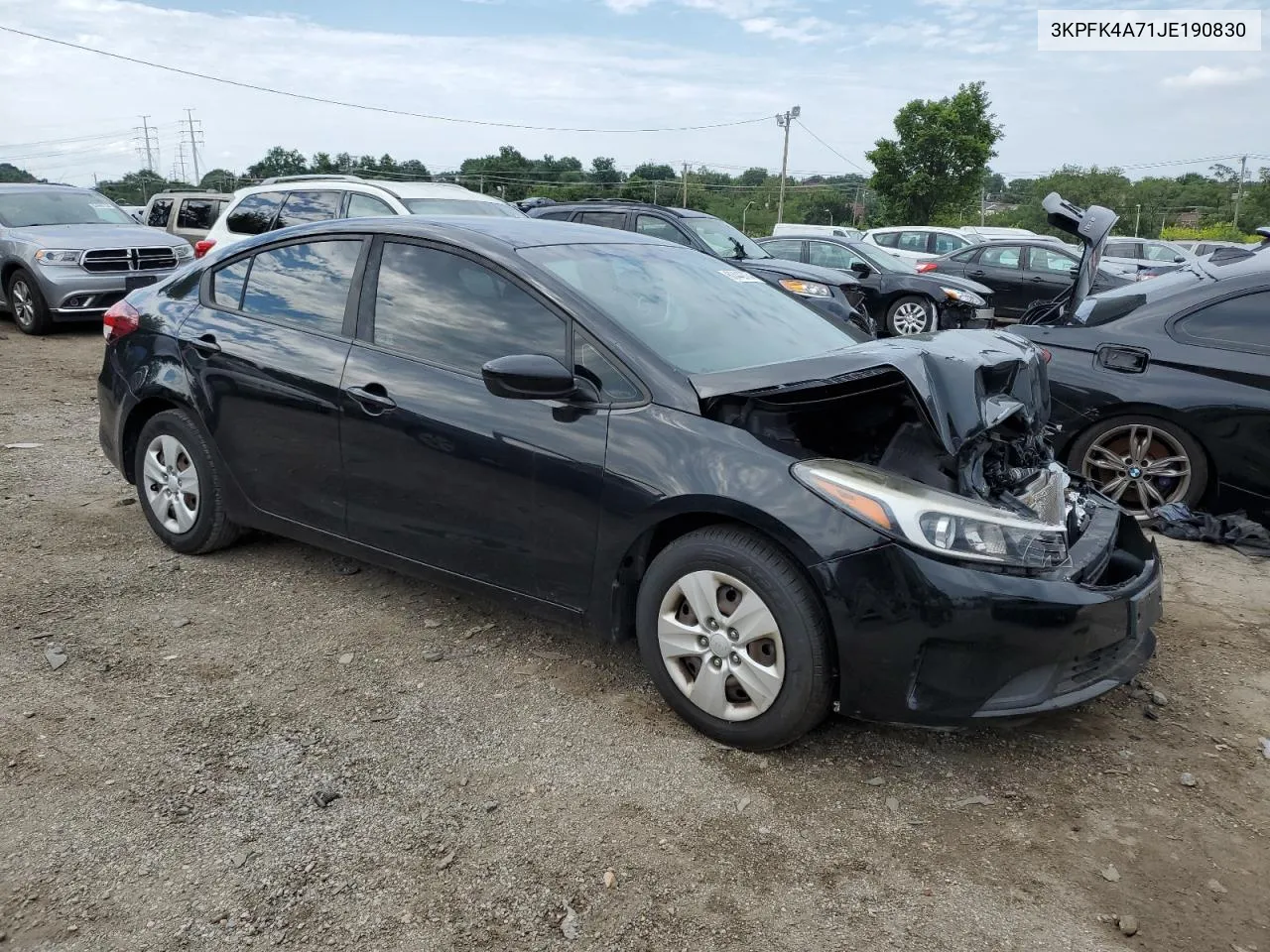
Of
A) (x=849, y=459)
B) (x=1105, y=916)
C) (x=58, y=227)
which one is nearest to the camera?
(x=1105, y=916)

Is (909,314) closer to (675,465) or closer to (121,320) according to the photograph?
(121,320)

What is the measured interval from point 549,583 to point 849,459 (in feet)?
3.63

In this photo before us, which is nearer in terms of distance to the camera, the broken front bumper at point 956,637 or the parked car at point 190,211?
the broken front bumper at point 956,637

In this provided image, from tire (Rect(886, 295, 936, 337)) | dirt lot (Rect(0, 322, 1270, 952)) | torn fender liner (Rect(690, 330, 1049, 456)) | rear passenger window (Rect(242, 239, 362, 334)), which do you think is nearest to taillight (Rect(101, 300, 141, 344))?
rear passenger window (Rect(242, 239, 362, 334))

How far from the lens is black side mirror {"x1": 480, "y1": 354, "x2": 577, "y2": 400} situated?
3.18m

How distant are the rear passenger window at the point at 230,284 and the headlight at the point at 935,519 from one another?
274cm

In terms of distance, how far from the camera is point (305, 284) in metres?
4.09

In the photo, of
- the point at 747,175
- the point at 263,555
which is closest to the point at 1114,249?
the point at 263,555

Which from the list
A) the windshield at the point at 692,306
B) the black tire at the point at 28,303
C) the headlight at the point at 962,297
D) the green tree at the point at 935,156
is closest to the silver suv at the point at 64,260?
the black tire at the point at 28,303

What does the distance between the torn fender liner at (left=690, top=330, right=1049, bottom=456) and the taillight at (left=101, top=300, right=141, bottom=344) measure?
2975mm

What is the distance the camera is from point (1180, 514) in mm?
5105

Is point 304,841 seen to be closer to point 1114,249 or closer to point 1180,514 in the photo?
point 1180,514

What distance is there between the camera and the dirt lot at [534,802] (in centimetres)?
241

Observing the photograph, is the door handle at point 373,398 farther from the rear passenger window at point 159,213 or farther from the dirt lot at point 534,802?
the rear passenger window at point 159,213
